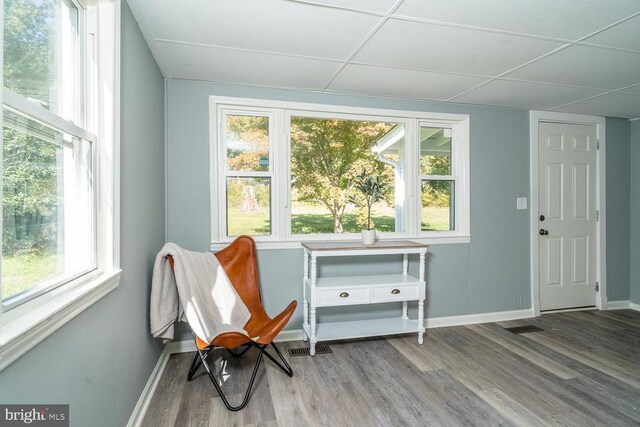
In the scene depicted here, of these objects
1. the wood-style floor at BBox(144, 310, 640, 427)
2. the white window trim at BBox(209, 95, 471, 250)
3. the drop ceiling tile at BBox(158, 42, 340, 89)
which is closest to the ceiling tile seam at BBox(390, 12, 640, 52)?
the drop ceiling tile at BBox(158, 42, 340, 89)

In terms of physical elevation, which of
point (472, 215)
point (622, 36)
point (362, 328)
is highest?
point (622, 36)

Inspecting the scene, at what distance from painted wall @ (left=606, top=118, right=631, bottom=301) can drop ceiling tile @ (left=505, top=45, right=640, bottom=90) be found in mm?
1418

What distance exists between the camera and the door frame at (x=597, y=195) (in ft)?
11.5

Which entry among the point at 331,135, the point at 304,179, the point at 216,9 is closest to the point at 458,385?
the point at 304,179

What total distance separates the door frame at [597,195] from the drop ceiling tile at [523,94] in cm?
27

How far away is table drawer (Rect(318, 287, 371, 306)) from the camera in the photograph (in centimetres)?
261

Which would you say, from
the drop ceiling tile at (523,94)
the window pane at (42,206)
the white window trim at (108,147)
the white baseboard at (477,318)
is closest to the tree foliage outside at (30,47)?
the window pane at (42,206)

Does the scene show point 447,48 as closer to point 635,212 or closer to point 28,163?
point 28,163

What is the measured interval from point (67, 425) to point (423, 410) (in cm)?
177

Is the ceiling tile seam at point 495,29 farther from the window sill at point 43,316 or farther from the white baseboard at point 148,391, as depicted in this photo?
the white baseboard at point 148,391

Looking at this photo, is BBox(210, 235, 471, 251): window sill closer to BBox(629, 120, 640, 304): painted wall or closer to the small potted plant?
the small potted plant

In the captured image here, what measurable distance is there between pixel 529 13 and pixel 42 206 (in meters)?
2.44

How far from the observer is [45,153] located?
43.3 inches
